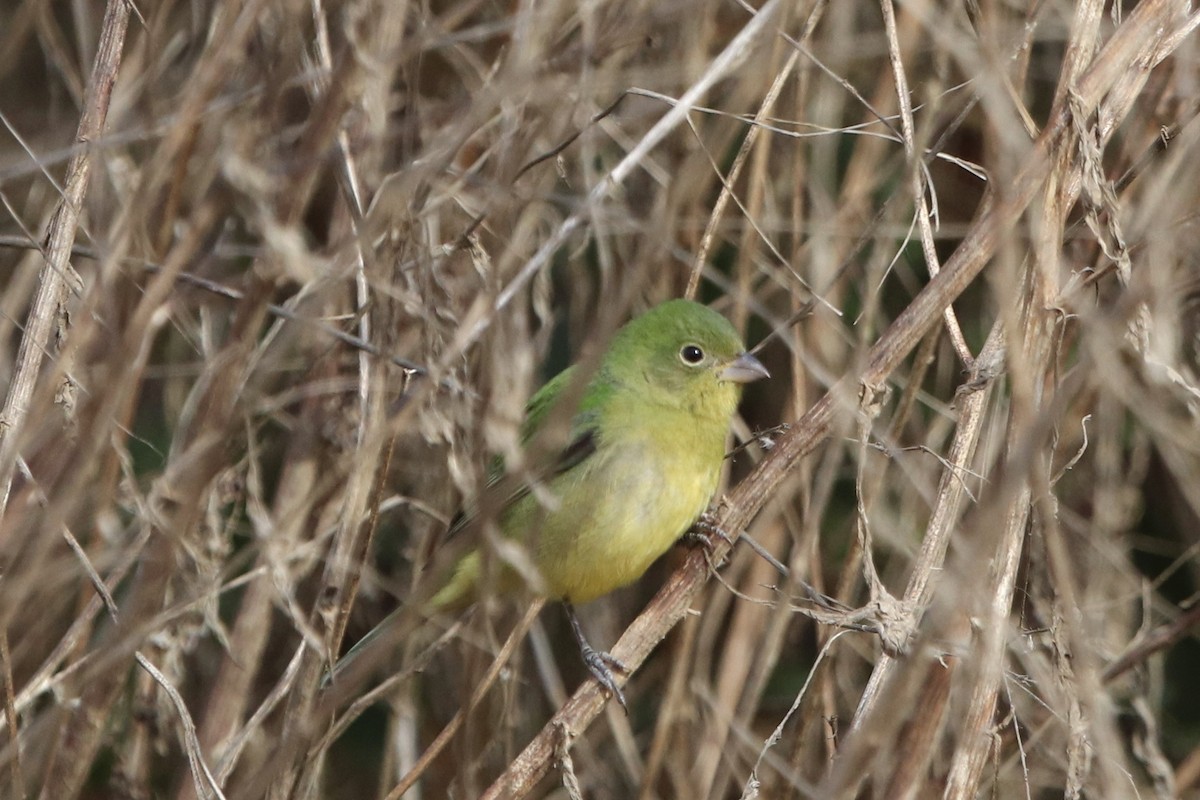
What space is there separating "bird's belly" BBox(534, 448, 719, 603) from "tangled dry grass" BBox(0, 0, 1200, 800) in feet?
0.67

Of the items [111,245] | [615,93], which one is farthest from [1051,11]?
[111,245]

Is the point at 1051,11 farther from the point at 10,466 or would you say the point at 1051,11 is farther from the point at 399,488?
the point at 10,466

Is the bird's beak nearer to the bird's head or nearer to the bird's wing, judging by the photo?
the bird's head

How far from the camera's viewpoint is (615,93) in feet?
15.0

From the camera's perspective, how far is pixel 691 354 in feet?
15.0

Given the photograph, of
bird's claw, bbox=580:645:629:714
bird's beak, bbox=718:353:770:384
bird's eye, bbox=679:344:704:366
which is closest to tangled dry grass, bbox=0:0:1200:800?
bird's claw, bbox=580:645:629:714

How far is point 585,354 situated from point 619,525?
7.75 feet

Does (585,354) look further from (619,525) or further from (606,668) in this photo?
(619,525)

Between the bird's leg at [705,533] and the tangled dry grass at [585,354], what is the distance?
2.8 inches

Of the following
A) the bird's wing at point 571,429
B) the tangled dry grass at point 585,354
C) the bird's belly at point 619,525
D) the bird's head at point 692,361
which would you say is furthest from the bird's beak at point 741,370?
the bird's wing at point 571,429

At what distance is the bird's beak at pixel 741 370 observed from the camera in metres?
4.48

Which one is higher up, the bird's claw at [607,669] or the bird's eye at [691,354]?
the bird's eye at [691,354]

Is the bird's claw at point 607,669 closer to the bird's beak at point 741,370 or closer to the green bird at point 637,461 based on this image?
the green bird at point 637,461

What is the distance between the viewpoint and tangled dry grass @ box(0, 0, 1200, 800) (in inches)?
104
